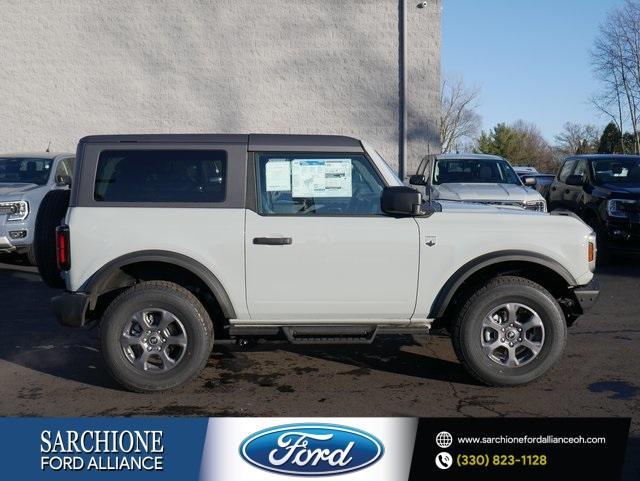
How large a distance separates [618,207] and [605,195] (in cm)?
33

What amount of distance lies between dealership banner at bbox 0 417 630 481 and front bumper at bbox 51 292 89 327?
2595 mm

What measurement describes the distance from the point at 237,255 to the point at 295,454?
274 cm

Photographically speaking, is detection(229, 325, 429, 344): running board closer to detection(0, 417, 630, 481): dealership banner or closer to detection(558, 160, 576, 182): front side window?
detection(0, 417, 630, 481): dealership banner

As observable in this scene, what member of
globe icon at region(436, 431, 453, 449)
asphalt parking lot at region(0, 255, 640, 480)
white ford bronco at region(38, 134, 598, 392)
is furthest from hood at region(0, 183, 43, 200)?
globe icon at region(436, 431, 453, 449)

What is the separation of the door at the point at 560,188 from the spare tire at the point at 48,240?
9.20 m

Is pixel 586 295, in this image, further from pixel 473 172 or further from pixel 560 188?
pixel 560 188

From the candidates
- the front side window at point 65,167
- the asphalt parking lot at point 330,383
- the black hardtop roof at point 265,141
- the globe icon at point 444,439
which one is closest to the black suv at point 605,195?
the asphalt parking lot at point 330,383

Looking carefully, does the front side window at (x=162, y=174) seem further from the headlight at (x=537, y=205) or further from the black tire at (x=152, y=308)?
the headlight at (x=537, y=205)

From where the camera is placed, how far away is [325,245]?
5004mm

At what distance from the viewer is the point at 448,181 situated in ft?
39.2

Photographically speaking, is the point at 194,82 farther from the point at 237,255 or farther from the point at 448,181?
the point at 237,255

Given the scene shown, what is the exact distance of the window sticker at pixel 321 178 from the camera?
5.13m

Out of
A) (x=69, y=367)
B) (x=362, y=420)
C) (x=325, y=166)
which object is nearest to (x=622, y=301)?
(x=325, y=166)

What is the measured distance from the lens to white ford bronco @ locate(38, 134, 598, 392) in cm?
501
